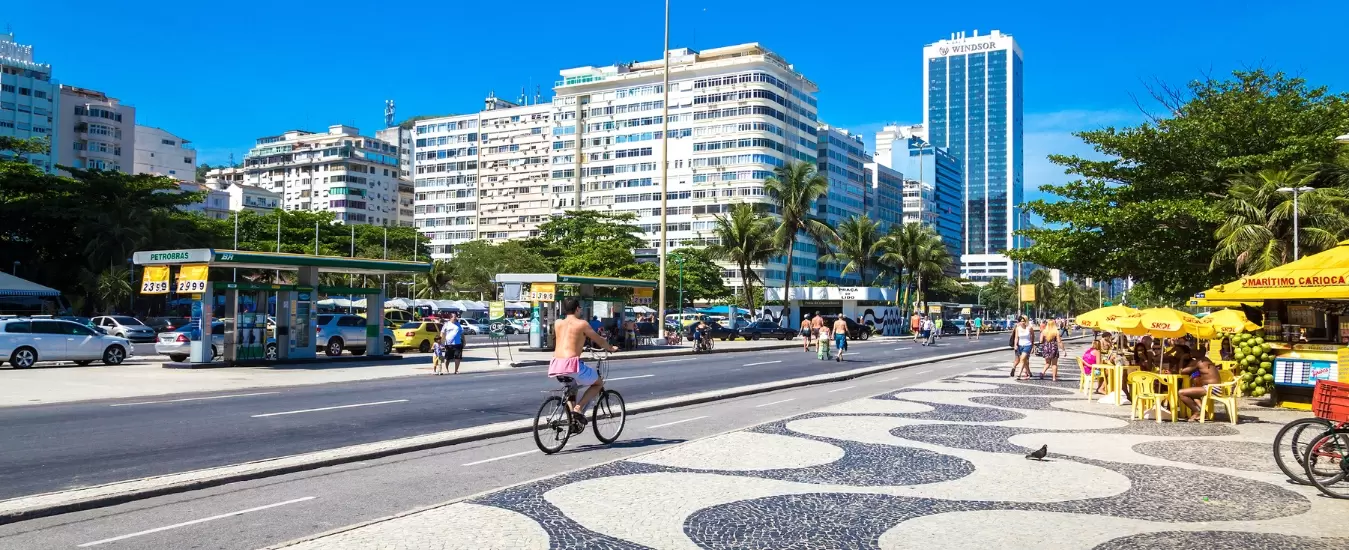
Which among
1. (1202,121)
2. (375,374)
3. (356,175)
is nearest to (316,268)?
(375,374)

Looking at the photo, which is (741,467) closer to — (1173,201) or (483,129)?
(1173,201)

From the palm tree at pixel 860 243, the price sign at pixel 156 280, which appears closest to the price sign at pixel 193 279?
the price sign at pixel 156 280

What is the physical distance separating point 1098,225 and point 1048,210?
5.49ft

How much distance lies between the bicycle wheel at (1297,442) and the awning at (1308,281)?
4071mm

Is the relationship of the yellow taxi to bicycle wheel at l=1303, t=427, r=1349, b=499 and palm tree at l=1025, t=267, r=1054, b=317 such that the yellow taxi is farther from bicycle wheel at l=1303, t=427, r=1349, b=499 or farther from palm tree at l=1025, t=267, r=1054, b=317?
palm tree at l=1025, t=267, r=1054, b=317

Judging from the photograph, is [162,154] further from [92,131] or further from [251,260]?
[251,260]

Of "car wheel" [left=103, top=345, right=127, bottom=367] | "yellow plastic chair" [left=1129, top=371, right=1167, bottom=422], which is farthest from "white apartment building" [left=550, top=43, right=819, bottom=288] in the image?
"yellow plastic chair" [left=1129, top=371, right=1167, bottom=422]

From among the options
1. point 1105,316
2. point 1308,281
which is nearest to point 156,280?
point 1105,316

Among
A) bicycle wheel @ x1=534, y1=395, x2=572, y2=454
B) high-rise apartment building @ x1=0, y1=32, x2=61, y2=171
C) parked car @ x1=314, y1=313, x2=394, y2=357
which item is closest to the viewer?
bicycle wheel @ x1=534, y1=395, x2=572, y2=454

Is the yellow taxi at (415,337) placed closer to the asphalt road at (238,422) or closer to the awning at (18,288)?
the asphalt road at (238,422)

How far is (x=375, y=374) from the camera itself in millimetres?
24844

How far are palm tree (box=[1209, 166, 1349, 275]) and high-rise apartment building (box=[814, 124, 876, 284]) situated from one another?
324ft

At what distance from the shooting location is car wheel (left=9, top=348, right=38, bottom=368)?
26.2 m

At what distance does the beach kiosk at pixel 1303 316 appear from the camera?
1317 cm
